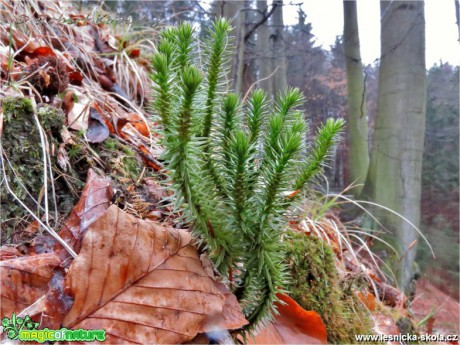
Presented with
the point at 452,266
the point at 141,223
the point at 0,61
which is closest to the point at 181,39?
the point at 141,223

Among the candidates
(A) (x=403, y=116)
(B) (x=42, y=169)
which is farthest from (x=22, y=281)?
(A) (x=403, y=116)

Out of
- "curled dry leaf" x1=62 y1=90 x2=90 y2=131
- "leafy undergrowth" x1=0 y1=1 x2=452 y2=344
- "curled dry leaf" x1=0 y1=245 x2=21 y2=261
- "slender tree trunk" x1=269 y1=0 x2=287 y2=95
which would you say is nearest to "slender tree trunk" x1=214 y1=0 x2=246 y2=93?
"leafy undergrowth" x1=0 y1=1 x2=452 y2=344

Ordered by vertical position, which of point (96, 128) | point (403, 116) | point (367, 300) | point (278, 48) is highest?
point (278, 48)

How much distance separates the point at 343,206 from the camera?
5508 millimetres

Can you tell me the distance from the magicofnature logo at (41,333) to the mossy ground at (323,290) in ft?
2.32

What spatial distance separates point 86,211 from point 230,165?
418 millimetres

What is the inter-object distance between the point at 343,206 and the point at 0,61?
501 centimetres

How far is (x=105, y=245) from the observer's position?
0.75 m

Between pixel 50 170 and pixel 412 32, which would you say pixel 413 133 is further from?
pixel 50 170

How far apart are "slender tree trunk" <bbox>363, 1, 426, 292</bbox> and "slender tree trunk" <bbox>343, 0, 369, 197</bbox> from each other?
219 cm

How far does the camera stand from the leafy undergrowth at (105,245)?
28.5 inches

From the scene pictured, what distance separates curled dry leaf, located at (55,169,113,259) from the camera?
0.86 meters

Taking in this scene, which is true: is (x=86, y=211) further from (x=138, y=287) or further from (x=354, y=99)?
(x=354, y=99)

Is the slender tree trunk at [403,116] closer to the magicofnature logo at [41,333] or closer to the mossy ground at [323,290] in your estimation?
the mossy ground at [323,290]
